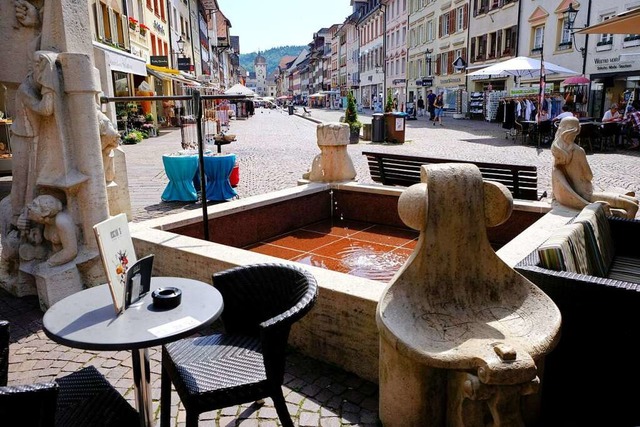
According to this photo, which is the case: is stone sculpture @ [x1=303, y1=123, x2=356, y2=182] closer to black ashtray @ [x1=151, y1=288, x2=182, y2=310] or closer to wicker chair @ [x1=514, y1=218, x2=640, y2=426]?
wicker chair @ [x1=514, y1=218, x2=640, y2=426]

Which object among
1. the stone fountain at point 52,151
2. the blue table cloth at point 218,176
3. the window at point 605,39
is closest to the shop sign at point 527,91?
the window at point 605,39

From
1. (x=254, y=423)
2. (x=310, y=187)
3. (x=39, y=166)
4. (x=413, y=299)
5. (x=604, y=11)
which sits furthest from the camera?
(x=604, y=11)

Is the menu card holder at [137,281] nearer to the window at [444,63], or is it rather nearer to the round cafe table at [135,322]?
the round cafe table at [135,322]

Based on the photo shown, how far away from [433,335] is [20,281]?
3986 mm

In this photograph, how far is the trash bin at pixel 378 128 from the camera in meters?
18.6

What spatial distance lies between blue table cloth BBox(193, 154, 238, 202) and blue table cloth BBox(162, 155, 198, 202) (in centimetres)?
28

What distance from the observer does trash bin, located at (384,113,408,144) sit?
59.8 feet

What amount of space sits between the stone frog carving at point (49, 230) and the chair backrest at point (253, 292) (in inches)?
87.5

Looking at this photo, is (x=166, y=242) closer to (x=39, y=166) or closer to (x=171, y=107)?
(x=39, y=166)

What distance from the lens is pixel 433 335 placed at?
2.55m

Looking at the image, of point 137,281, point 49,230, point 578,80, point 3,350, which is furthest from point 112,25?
point 3,350

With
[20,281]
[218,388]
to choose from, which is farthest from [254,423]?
[20,281]

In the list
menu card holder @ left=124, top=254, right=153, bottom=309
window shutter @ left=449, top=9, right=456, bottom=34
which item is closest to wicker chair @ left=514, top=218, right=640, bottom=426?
menu card holder @ left=124, top=254, right=153, bottom=309

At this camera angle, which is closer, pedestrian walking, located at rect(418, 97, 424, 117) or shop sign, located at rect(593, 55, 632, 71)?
shop sign, located at rect(593, 55, 632, 71)
